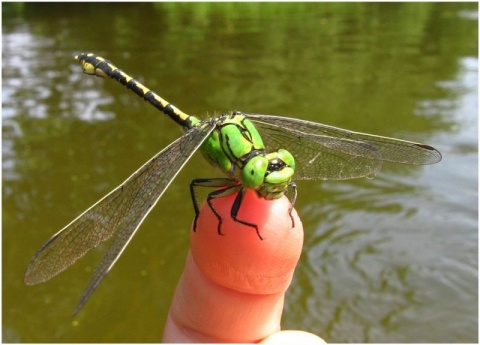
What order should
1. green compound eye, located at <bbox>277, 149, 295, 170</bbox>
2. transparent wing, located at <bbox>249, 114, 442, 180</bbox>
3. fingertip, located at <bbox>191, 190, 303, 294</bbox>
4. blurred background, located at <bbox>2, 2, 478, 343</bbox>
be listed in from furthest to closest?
blurred background, located at <bbox>2, 2, 478, 343</bbox>, transparent wing, located at <bbox>249, 114, 442, 180</bbox>, green compound eye, located at <bbox>277, 149, 295, 170</bbox>, fingertip, located at <bbox>191, 190, 303, 294</bbox>

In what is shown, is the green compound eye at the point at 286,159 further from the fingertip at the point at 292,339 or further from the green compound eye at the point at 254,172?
the fingertip at the point at 292,339

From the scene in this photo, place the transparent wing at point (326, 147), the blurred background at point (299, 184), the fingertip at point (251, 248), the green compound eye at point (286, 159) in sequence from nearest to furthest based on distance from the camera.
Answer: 1. the fingertip at point (251, 248)
2. the green compound eye at point (286, 159)
3. the transparent wing at point (326, 147)
4. the blurred background at point (299, 184)

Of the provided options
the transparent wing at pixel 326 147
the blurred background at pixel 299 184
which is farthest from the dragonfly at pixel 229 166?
the blurred background at pixel 299 184

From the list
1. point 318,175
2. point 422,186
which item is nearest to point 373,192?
point 422,186

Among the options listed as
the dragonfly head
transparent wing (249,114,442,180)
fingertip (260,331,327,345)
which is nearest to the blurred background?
transparent wing (249,114,442,180)

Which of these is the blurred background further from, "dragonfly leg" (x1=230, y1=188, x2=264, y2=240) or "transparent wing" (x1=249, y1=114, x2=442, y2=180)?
"dragonfly leg" (x1=230, y1=188, x2=264, y2=240)

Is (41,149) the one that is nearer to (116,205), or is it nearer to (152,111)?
(152,111)

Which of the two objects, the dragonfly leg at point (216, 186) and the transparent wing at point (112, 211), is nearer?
the dragonfly leg at point (216, 186)
